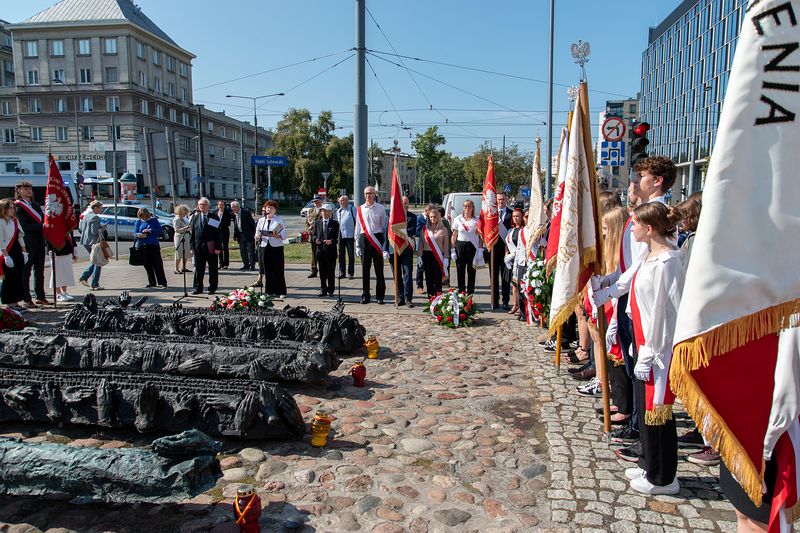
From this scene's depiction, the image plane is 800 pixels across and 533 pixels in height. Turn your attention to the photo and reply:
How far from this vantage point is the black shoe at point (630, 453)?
4.55 meters

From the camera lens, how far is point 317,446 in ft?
15.7

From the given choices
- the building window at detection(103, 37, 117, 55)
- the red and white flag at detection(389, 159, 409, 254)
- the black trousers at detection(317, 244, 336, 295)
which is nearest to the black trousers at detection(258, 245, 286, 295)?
the black trousers at detection(317, 244, 336, 295)

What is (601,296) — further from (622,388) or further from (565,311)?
(622,388)

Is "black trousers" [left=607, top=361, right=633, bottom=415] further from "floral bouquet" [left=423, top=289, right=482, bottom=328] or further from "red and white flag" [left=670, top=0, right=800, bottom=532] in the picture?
"floral bouquet" [left=423, top=289, right=482, bottom=328]

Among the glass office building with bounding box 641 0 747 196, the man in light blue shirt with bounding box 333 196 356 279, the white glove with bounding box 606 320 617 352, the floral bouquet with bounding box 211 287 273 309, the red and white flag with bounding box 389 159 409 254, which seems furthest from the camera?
the glass office building with bounding box 641 0 747 196

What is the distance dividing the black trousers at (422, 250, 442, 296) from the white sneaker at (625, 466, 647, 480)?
721cm

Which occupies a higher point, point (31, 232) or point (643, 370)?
point (31, 232)

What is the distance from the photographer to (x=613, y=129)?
1450cm

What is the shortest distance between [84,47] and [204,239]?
2663 inches

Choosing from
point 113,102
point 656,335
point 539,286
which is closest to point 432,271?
point 539,286

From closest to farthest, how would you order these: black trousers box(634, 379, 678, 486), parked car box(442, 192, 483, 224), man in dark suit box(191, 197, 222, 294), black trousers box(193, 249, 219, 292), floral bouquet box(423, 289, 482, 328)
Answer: black trousers box(634, 379, 678, 486), floral bouquet box(423, 289, 482, 328), man in dark suit box(191, 197, 222, 294), black trousers box(193, 249, 219, 292), parked car box(442, 192, 483, 224)

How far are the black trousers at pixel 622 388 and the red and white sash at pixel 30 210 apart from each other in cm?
1027

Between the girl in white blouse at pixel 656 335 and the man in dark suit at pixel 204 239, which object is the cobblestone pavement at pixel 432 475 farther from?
the man in dark suit at pixel 204 239

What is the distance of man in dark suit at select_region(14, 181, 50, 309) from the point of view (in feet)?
35.4
